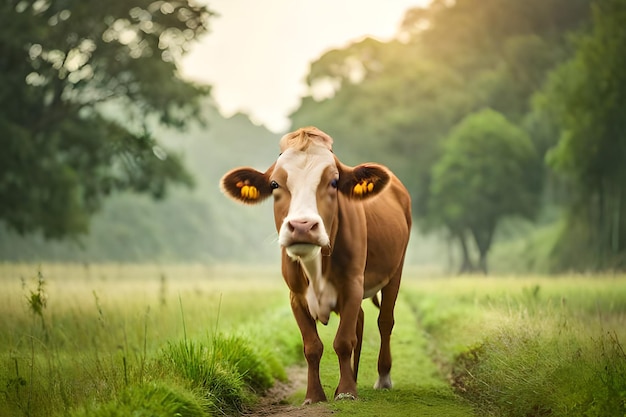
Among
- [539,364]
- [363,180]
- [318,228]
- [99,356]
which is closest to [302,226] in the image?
[318,228]

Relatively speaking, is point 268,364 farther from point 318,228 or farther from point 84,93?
point 84,93

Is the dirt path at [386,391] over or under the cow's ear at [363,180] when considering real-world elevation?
under

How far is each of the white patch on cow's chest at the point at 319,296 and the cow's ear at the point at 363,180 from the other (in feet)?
2.80

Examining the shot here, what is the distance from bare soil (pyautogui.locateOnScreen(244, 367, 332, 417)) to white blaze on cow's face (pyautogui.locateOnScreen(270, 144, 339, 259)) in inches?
52.0

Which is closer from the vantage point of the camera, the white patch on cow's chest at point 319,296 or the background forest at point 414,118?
the white patch on cow's chest at point 319,296

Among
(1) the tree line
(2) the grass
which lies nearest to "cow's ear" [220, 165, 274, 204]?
(2) the grass

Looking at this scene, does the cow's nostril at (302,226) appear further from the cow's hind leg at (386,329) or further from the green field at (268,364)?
the cow's hind leg at (386,329)

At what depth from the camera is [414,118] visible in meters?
43.2

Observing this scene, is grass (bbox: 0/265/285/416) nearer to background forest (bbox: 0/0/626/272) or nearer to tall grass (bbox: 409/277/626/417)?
background forest (bbox: 0/0/626/272)

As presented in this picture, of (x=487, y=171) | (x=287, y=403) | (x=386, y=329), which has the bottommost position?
(x=287, y=403)

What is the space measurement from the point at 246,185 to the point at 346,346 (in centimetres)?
187

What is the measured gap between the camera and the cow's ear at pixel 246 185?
777cm

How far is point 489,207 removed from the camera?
39.2 meters

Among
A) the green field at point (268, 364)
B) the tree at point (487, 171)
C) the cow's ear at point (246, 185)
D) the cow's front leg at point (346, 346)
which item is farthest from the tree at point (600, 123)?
the cow's ear at point (246, 185)
